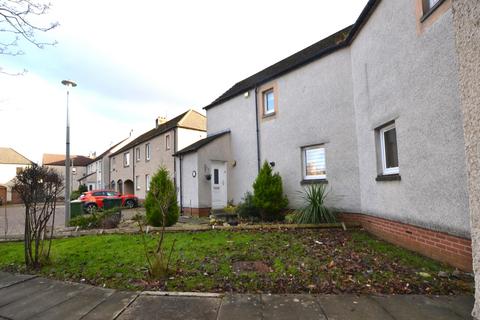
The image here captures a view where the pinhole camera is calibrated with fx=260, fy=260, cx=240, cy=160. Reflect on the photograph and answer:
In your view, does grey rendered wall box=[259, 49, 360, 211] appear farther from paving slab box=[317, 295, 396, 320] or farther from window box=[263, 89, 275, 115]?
paving slab box=[317, 295, 396, 320]

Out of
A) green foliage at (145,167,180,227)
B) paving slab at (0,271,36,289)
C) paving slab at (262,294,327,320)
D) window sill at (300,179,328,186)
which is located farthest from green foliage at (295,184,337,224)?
paving slab at (0,271,36,289)

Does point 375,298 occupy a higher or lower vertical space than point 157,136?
lower

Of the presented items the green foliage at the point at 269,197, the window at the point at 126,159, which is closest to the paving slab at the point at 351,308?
the green foliage at the point at 269,197

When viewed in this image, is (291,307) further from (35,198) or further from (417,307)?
(35,198)

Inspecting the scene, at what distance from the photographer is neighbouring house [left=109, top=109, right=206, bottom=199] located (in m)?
19.2

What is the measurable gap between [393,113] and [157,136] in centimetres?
1862

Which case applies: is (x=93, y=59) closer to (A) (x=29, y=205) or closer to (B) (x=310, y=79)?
(A) (x=29, y=205)

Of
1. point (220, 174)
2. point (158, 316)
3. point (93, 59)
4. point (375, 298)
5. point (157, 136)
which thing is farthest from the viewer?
point (157, 136)

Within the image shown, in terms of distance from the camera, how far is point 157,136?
70.0 ft

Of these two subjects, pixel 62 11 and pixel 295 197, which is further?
pixel 295 197

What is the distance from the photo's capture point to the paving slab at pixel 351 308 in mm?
2843

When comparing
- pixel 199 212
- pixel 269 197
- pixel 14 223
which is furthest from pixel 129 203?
pixel 269 197

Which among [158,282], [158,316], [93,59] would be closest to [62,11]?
[93,59]

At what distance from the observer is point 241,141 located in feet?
41.0
